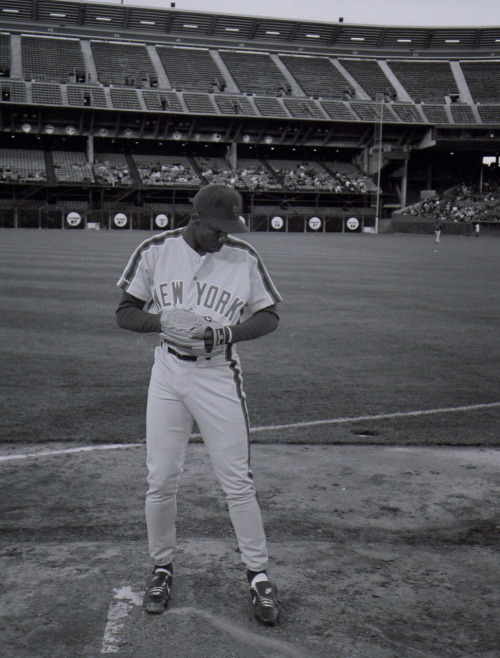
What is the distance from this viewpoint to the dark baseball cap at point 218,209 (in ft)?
12.2

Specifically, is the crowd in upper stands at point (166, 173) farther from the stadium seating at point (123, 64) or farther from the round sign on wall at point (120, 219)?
the stadium seating at point (123, 64)

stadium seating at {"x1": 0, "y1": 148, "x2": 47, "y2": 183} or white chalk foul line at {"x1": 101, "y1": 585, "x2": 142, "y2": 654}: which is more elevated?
stadium seating at {"x1": 0, "y1": 148, "x2": 47, "y2": 183}

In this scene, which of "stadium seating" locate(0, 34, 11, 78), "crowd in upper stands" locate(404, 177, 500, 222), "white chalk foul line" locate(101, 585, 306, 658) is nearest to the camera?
"white chalk foul line" locate(101, 585, 306, 658)

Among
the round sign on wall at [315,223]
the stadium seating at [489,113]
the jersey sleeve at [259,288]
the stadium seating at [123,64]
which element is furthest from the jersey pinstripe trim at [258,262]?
the stadium seating at [489,113]

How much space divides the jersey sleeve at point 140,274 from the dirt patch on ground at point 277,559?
5.40 feet

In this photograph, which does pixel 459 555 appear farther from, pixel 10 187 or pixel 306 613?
pixel 10 187

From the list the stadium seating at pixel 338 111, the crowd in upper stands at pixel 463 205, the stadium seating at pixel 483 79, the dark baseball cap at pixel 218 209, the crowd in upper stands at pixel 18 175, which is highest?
the stadium seating at pixel 483 79

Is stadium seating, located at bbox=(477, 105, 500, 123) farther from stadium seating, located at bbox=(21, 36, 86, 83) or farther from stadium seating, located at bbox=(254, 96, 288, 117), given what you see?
stadium seating, located at bbox=(21, 36, 86, 83)

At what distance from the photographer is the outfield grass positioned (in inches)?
276

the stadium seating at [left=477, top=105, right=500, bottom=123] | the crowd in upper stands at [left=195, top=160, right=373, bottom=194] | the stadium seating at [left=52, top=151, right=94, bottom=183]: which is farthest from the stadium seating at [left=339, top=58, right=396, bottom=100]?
the stadium seating at [left=52, top=151, right=94, bottom=183]

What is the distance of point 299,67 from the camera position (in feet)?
226

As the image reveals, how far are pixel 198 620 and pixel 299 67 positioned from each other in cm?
7113

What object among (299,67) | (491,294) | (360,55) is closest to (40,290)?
(491,294)

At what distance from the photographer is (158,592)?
3.67 m
